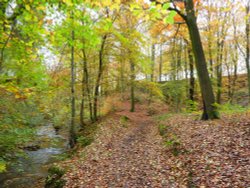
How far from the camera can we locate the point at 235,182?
14.5 ft

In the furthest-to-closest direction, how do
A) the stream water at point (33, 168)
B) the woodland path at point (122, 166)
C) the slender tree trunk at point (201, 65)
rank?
the slender tree trunk at point (201, 65) < the stream water at point (33, 168) < the woodland path at point (122, 166)

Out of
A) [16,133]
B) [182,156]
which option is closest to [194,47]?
[182,156]

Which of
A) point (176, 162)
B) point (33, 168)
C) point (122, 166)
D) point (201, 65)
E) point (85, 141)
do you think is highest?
point (201, 65)

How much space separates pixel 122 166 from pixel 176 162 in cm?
184

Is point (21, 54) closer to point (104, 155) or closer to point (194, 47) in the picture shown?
point (104, 155)

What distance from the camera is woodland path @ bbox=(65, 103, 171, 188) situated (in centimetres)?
598

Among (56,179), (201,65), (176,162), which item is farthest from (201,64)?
(56,179)

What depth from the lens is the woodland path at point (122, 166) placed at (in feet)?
19.6

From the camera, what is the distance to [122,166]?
23.6 feet

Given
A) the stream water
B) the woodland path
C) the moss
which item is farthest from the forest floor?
the stream water

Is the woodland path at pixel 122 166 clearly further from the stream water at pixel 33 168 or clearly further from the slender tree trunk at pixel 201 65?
the slender tree trunk at pixel 201 65

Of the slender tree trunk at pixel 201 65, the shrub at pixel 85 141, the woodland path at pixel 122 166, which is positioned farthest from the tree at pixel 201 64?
the shrub at pixel 85 141

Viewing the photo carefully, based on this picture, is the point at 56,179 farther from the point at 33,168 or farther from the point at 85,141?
the point at 85,141

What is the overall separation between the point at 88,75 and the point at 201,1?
1152cm
